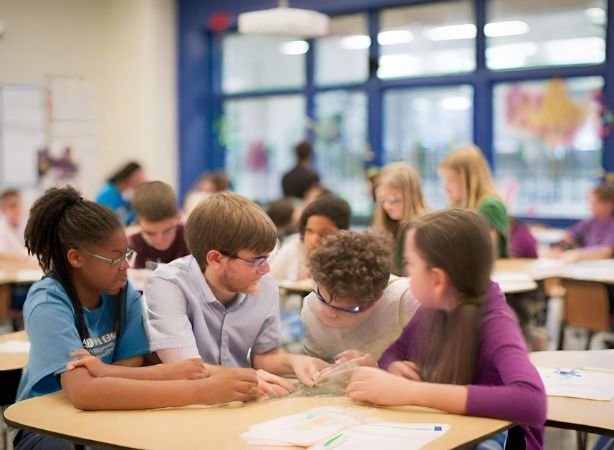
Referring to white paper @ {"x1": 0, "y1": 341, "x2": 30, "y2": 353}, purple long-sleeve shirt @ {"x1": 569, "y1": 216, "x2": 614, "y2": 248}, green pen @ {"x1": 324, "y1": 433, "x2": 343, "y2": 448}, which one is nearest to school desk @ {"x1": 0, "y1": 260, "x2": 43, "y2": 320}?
white paper @ {"x1": 0, "y1": 341, "x2": 30, "y2": 353}

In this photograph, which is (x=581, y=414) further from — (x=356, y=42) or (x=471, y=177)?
(x=356, y=42)

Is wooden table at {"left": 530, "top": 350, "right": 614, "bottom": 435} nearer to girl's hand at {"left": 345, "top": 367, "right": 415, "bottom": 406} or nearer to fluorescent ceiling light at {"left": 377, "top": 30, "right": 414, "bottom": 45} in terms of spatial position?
girl's hand at {"left": 345, "top": 367, "right": 415, "bottom": 406}

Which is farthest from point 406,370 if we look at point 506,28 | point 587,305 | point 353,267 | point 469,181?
point 506,28

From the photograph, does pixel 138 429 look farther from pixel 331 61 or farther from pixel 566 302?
pixel 331 61

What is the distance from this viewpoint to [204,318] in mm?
2484

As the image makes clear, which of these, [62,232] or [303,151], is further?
[303,151]

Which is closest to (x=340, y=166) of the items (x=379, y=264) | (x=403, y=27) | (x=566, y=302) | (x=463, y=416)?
(x=403, y=27)

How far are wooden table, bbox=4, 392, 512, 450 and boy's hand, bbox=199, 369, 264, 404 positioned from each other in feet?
0.09

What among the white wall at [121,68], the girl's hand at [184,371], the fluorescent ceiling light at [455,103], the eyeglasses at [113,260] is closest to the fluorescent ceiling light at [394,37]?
the fluorescent ceiling light at [455,103]

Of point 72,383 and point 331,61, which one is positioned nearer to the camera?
point 72,383

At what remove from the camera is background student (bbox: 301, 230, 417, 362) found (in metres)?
2.42

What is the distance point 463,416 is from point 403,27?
297 inches

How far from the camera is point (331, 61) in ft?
31.1

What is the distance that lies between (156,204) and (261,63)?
647 cm
